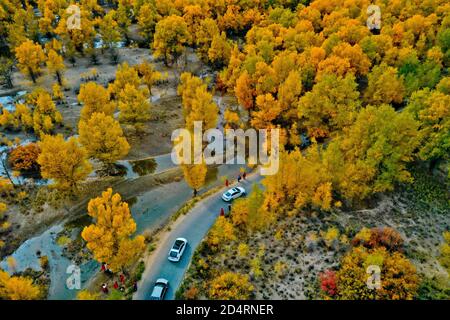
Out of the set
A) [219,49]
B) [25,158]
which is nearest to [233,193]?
[25,158]

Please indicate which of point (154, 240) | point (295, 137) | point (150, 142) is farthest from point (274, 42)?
point (154, 240)

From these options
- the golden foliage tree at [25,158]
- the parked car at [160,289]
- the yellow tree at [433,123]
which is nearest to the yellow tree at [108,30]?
the golden foliage tree at [25,158]

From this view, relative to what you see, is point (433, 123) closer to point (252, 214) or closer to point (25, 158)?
point (252, 214)

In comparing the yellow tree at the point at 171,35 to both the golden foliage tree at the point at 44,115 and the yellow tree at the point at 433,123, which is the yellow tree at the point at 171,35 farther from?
the yellow tree at the point at 433,123

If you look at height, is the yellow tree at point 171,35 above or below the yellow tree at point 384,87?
above

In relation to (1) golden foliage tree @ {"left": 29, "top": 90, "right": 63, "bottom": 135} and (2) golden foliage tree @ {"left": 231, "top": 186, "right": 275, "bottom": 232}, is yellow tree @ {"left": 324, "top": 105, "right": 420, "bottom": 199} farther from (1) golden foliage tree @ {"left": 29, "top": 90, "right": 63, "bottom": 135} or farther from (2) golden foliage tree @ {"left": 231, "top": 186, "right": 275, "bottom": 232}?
(1) golden foliage tree @ {"left": 29, "top": 90, "right": 63, "bottom": 135}

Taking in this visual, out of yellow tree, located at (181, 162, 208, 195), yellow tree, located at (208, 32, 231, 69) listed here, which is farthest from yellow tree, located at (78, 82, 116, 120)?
yellow tree, located at (208, 32, 231, 69)

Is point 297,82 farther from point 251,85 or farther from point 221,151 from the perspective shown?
point 221,151
